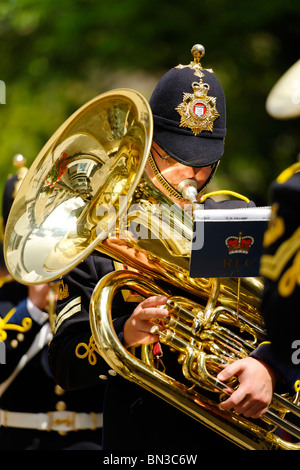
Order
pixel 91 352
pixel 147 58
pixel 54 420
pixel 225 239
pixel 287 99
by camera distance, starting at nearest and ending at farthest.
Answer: pixel 287 99
pixel 225 239
pixel 91 352
pixel 54 420
pixel 147 58

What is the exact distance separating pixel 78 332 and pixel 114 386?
0.20 metres

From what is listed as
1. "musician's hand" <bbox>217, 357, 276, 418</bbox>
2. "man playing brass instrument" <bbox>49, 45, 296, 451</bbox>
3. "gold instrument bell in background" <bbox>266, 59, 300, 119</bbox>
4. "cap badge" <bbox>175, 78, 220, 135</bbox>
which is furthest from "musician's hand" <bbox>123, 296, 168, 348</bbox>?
"gold instrument bell in background" <bbox>266, 59, 300, 119</bbox>

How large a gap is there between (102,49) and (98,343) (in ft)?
19.3

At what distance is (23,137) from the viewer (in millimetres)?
7965

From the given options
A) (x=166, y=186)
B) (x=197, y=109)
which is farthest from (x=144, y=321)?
(x=197, y=109)

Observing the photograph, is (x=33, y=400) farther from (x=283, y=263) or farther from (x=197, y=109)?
(x=283, y=263)

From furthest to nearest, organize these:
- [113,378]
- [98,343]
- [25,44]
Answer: [25,44] < [113,378] < [98,343]

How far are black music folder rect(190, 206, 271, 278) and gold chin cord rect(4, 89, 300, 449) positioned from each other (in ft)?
0.44

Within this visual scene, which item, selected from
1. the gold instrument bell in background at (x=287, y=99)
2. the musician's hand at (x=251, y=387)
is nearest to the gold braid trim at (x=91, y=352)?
the musician's hand at (x=251, y=387)

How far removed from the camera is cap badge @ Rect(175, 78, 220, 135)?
237 cm

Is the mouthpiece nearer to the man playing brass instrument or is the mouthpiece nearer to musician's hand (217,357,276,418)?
the man playing brass instrument

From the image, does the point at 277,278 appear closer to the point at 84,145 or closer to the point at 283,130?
the point at 84,145

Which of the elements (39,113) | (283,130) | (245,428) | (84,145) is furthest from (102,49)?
(245,428)

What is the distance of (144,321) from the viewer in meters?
2.17
